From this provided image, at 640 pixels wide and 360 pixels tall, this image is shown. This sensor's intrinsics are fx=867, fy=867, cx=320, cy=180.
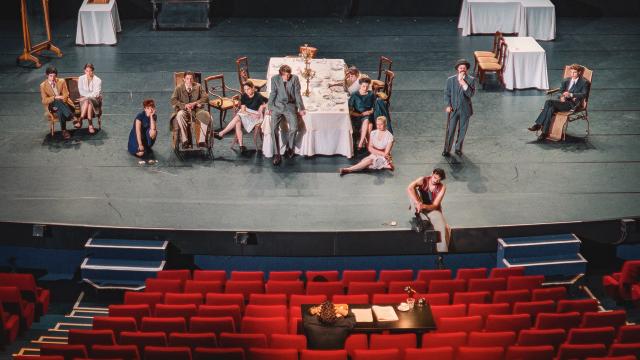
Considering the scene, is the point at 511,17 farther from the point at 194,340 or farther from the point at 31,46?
the point at 194,340

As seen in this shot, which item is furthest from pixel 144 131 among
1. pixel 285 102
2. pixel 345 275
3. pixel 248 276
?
pixel 345 275

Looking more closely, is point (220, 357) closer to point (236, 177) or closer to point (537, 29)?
point (236, 177)

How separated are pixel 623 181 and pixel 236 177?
452 cm

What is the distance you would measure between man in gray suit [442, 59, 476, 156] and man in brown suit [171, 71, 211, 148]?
2.90m

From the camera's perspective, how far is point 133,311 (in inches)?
297

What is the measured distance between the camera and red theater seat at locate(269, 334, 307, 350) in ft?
22.4

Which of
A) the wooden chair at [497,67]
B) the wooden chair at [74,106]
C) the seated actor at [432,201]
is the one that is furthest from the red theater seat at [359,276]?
the wooden chair at [497,67]

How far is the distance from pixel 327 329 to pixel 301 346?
0.97 feet

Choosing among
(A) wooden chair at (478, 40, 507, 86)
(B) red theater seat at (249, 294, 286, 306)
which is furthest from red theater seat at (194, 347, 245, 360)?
(A) wooden chair at (478, 40, 507, 86)

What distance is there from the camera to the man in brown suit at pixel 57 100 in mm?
10859

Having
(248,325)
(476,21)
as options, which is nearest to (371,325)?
(248,325)

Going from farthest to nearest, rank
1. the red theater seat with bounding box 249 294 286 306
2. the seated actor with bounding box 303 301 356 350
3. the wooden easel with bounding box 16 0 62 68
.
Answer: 1. the wooden easel with bounding box 16 0 62 68
2. the red theater seat with bounding box 249 294 286 306
3. the seated actor with bounding box 303 301 356 350

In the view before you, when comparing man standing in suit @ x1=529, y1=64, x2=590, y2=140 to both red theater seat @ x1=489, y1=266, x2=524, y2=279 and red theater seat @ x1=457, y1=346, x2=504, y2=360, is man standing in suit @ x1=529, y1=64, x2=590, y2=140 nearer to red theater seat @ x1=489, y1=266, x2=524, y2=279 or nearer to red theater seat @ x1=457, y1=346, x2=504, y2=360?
red theater seat @ x1=489, y1=266, x2=524, y2=279

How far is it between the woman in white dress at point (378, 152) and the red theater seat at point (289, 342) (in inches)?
142
